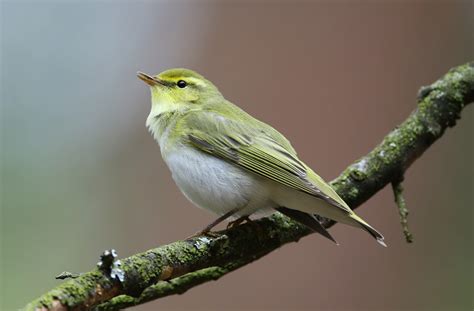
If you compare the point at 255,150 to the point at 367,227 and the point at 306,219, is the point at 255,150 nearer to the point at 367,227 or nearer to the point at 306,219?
the point at 306,219

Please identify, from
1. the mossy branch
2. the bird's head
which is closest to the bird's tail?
the mossy branch

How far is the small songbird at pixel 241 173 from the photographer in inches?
142

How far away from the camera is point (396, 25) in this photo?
7289mm

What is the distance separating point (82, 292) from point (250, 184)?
164cm

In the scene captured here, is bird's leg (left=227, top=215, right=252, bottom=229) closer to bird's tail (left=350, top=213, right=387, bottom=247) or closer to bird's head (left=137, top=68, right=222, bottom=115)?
bird's tail (left=350, top=213, right=387, bottom=247)

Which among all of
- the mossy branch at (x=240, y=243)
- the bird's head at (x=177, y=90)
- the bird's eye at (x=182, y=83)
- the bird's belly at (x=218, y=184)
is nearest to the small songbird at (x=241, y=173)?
the bird's belly at (x=218, y=184)

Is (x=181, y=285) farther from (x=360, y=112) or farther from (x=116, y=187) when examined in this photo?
(x=116, y=187)

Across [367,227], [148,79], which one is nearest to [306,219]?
[367,227]

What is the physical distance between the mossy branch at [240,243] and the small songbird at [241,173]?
0.15 m

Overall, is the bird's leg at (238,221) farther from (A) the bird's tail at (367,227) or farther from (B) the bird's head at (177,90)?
(B) the bird's head at (177,90)

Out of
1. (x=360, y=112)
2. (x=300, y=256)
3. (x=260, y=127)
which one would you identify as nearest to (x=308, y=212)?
(x=260, y=127)

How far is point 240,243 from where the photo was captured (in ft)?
10.9

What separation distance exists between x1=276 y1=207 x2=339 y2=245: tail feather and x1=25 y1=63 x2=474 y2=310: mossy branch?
4 centimetres

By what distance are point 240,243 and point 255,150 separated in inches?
31.1
